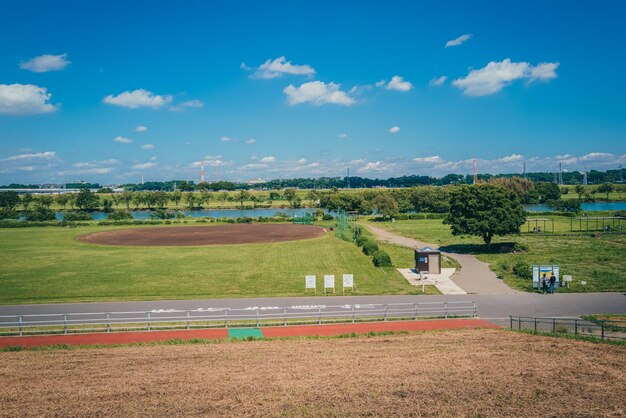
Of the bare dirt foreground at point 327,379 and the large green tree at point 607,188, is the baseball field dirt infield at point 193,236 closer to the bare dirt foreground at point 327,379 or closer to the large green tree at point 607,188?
the bare dirt foreground at point 327,379

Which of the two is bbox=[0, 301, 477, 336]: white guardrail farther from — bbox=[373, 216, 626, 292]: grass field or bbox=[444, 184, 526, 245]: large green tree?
bbox=[444, 184, 526, 245]: large green tree

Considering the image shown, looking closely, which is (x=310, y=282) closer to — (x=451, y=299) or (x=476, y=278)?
(x=451, y=299)

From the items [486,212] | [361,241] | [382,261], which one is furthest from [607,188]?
[382,261]

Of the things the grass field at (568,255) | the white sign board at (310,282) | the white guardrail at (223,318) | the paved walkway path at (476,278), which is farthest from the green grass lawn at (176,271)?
the grass field at (568,255)

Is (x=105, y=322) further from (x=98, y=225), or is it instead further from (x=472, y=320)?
(x=98, y=225)

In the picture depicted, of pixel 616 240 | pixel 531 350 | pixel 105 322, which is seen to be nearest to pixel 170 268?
pixel 105 322

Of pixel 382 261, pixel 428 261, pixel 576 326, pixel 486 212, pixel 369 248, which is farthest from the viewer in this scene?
pixel 369 248
